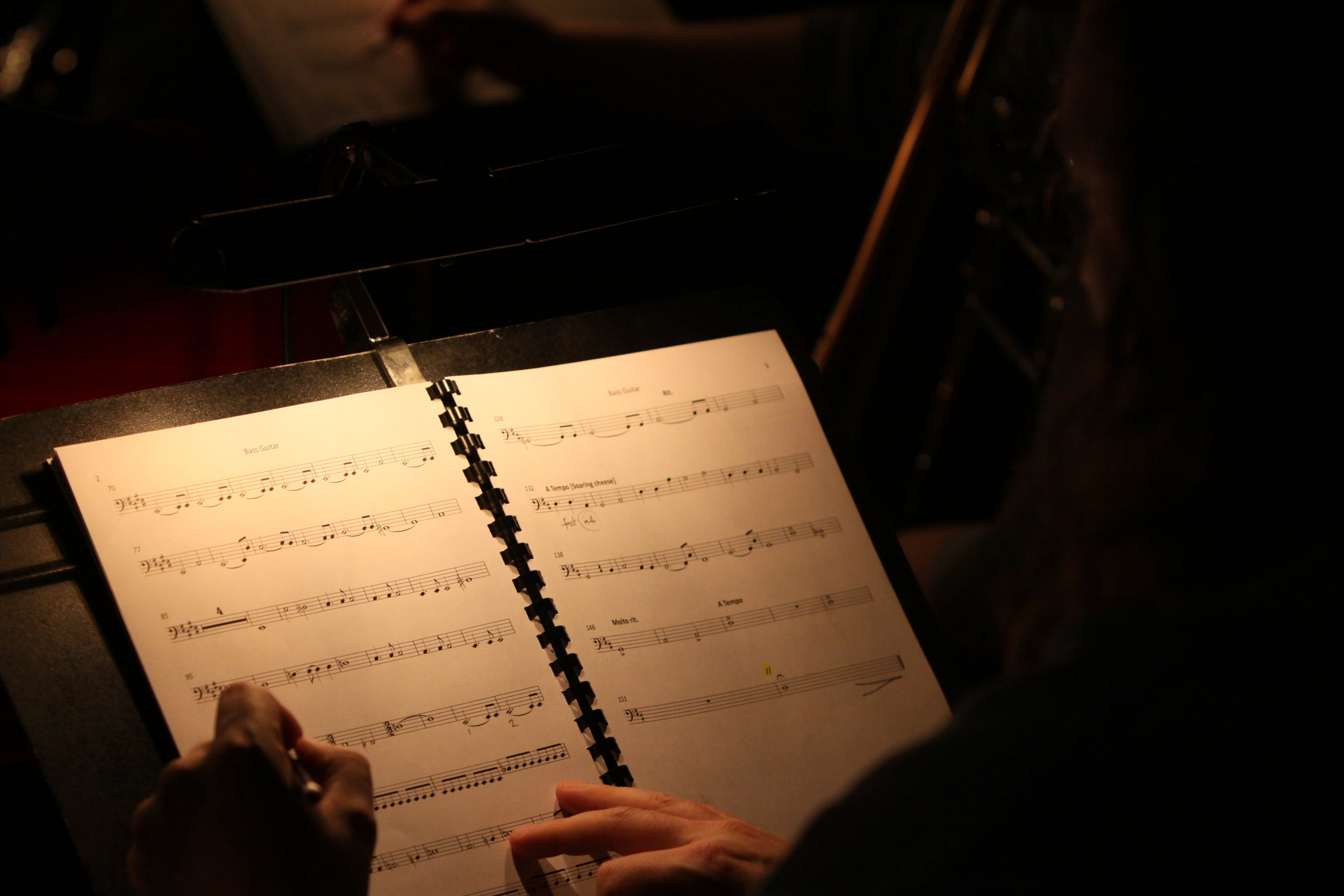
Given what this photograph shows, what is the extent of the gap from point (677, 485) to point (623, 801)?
387mm

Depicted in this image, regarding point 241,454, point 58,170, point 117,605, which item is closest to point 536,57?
point 58,170

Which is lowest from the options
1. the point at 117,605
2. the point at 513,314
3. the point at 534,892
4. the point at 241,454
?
the point at 534,892

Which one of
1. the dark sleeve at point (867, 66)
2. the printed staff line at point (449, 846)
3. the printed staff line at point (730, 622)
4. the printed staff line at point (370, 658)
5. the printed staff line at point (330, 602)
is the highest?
the dark sleeve at point (867, 66)

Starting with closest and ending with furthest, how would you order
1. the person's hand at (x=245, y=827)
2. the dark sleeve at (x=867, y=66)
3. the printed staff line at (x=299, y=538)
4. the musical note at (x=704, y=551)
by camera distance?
the person's hand at (x=245, y=827) < the printed staff line at (x=299, y=538) < the musical note at (x=704, y=551) < the dark sleeve at (x=867, y=66)

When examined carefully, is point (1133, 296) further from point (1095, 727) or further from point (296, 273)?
point (296, 273)

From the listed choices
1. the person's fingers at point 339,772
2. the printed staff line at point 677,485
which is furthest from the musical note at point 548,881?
the printed staff line at point 677,485

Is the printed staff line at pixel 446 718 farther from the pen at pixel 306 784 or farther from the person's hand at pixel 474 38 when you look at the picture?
the person's hand at pixel 474 38

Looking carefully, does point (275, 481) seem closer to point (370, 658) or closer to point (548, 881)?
point (370, 658)

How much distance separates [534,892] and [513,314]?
1290 millimetres

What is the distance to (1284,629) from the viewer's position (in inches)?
20.3

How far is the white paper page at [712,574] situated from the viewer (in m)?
1.02

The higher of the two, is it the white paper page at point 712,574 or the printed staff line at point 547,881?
the white paper page at point 712,574

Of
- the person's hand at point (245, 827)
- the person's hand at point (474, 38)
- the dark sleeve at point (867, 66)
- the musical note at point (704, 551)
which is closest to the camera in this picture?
the person's hand at point (245, 827)

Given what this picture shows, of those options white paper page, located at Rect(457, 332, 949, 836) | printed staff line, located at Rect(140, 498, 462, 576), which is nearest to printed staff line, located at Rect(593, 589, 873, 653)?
white paper page, located at Rect(457, 332, 949, 836)
